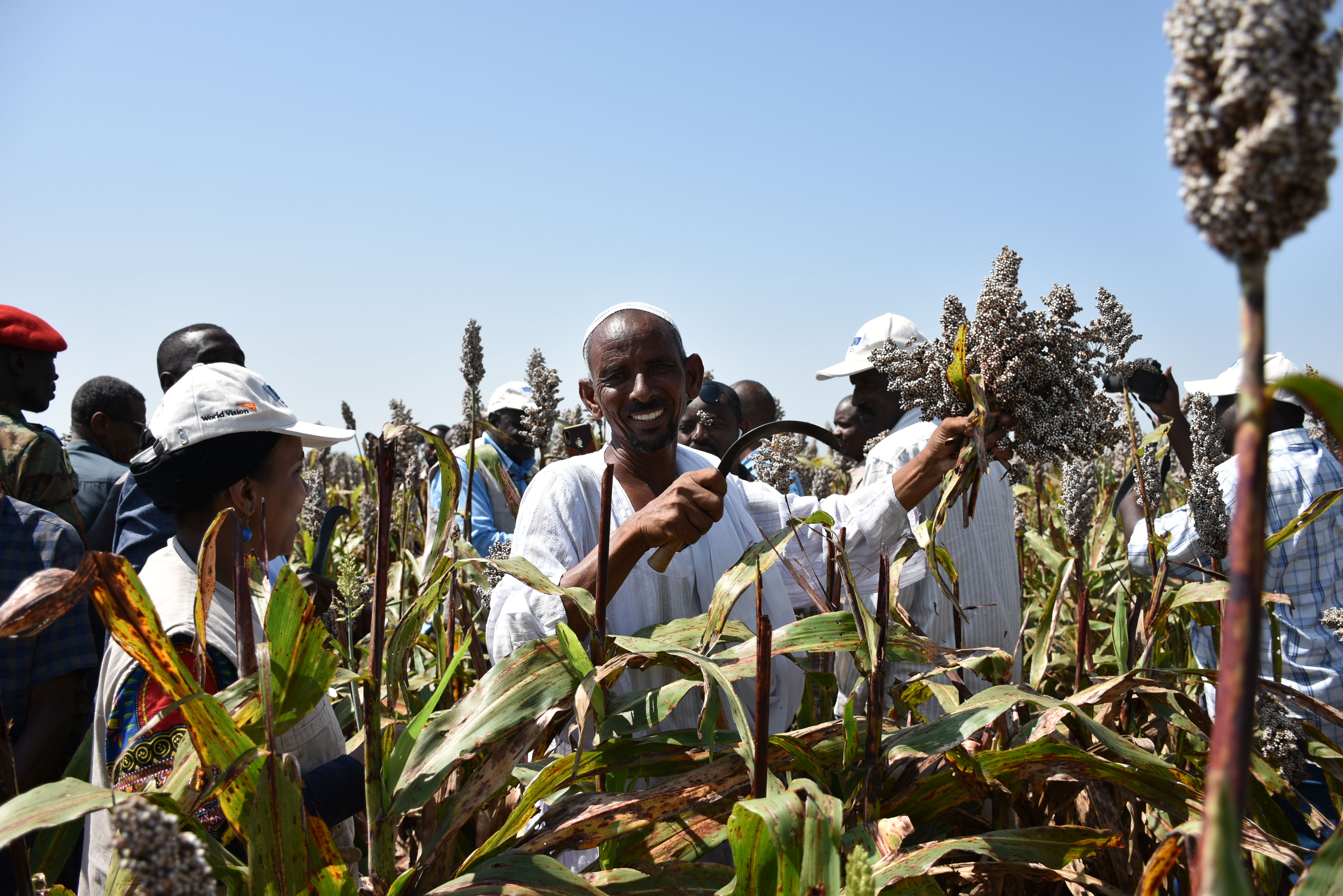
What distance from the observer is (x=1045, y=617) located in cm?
254

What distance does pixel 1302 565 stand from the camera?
3.24 metres

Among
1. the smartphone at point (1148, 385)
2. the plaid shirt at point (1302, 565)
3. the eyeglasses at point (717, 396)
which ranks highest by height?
the eyeglasses at point (717, 396)

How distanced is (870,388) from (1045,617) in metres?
1.90

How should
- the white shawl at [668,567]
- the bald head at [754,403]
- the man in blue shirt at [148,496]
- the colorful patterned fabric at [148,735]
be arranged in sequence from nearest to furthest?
the colorful patterned fabric at [148,735] → the white shawl at [668,567] → the man in blue shirt at [148,496] → the bald head at [754,403]

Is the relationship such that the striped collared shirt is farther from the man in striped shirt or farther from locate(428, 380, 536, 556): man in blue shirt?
locate(428, 380, 536, 556): man in blue shirt

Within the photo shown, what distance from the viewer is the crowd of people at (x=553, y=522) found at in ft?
6.14

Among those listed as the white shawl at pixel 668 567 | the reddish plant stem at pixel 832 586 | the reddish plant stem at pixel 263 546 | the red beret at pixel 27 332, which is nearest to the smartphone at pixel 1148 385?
the white shawl at pixel 668 567

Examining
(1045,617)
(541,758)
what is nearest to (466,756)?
(541,758)

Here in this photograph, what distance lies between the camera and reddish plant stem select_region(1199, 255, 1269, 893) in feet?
1.63

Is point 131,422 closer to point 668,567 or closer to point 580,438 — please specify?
point 580,438

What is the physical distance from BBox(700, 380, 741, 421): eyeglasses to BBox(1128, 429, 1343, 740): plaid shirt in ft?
8.09

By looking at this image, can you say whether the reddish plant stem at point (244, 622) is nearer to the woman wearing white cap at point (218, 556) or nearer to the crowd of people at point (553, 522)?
the crowd of people at point (553, 522)

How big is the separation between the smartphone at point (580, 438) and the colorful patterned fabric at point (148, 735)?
5.37ft

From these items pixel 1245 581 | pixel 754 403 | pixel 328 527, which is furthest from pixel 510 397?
pixel 1245 581
